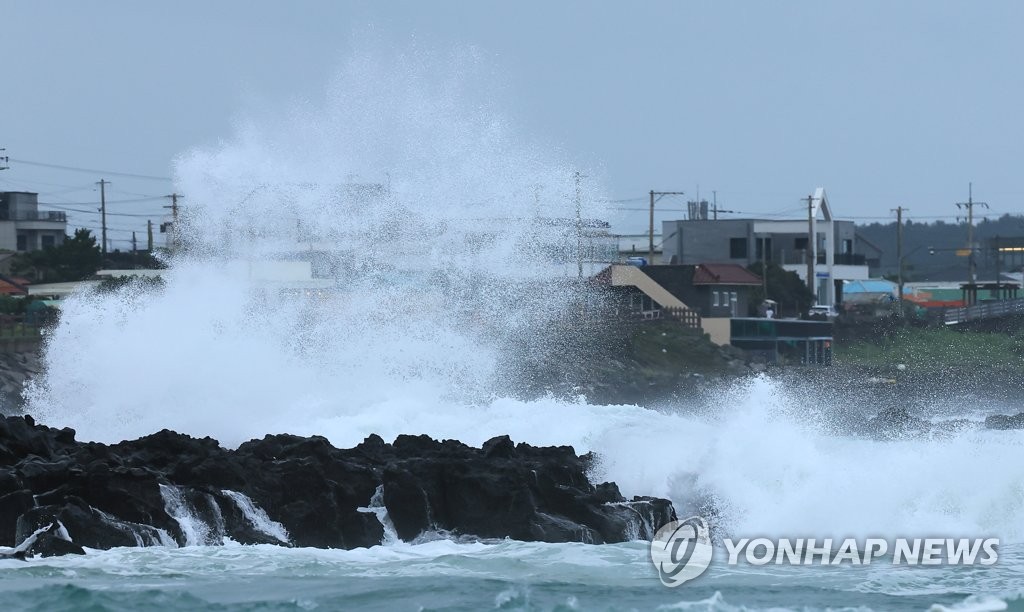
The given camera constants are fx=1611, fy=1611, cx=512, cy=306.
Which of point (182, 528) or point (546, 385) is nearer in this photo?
point (182, 528)

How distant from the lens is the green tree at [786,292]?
69750mm

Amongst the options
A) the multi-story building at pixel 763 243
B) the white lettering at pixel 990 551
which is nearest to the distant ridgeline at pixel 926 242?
the multi-story building at pixel 763 243

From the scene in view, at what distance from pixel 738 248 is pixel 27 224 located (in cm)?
3460

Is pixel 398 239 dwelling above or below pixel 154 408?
above

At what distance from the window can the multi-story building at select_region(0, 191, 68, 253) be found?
3229 cm

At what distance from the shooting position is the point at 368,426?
87.0ft

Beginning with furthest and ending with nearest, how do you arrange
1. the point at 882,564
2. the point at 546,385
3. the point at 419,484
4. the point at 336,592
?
the point at 546,385 < the point at 419,484 < the point at 882,564 < the point at 336,592

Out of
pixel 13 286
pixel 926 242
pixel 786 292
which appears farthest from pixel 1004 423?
pixel 926 242

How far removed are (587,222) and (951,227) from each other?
154 metres

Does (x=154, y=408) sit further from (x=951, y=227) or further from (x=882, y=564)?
(x=951, y=227)

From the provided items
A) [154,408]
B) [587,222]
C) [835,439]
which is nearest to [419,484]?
[835,439]

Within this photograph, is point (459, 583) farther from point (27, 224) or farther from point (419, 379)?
point (27, 224)

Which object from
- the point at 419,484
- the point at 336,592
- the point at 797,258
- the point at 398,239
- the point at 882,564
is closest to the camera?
the point at 336,592

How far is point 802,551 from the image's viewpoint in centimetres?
1716
